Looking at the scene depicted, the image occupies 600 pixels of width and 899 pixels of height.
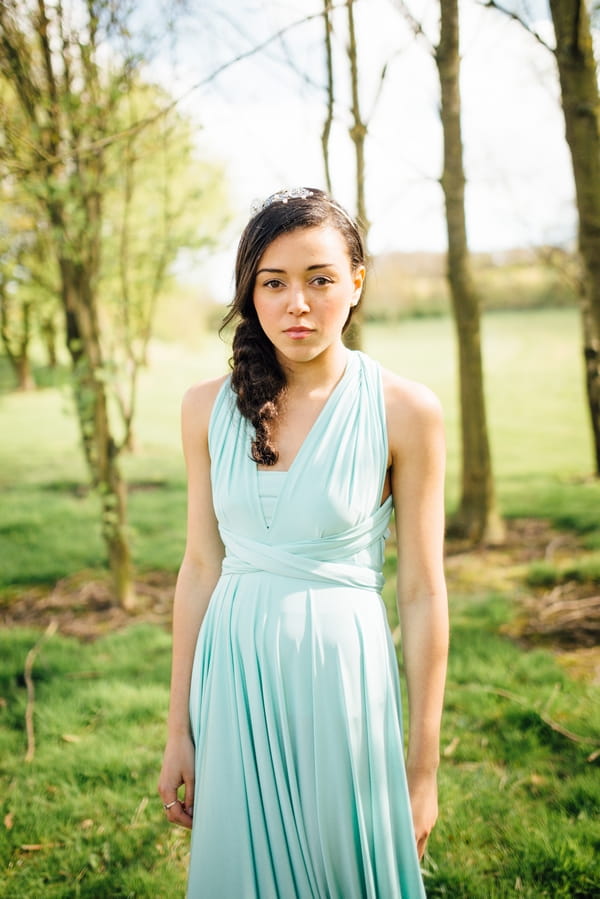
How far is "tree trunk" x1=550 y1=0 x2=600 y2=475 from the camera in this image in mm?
3445

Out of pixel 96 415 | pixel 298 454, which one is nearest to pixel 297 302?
pixel 298 454

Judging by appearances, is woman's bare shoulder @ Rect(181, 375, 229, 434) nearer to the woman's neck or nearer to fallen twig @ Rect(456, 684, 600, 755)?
the woman's neck

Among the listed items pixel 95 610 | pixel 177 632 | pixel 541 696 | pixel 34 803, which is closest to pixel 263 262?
pixel 177 632

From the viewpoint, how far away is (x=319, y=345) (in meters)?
1.65

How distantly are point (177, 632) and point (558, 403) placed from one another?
17.1m

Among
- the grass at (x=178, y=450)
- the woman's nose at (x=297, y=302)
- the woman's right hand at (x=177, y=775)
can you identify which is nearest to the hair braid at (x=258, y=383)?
the woman's nose at (x=297, y=302)

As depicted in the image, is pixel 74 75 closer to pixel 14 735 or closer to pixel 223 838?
pixel 14 735

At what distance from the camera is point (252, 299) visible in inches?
70.3

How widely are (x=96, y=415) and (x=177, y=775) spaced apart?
3.52 m

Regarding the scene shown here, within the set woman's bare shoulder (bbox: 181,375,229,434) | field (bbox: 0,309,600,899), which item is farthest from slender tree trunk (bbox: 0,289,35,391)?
woman's bare shoulder (bbox: 181,375,229,434)

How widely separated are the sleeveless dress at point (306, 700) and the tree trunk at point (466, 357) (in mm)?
4394

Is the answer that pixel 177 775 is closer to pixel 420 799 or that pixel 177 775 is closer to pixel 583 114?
pixel 420 799

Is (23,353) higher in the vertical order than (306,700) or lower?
higher

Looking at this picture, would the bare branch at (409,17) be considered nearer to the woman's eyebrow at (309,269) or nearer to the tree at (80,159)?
the tree at (80,159)
